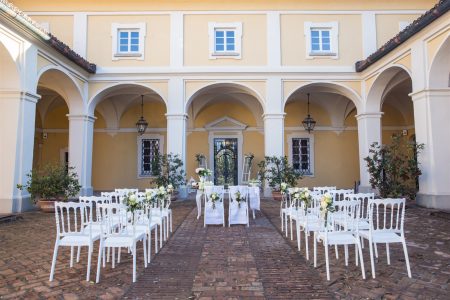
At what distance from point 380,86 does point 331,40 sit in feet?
8.16

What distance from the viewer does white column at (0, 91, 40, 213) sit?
804 centimetres

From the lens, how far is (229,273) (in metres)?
3.79

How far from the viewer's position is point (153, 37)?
12.2m

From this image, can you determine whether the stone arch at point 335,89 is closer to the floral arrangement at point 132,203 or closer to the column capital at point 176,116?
the column capital at point 176,116

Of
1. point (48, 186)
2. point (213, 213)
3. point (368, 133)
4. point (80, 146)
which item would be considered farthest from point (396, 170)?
point (80, 146)

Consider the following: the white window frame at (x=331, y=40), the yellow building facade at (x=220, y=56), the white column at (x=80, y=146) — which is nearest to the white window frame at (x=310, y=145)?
the yellow building facade at (x=220, y=56)

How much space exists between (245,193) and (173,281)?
12.1ft

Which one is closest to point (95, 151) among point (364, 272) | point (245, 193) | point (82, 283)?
point (245, 193)

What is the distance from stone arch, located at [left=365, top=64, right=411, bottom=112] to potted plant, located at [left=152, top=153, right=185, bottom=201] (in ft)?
22.4

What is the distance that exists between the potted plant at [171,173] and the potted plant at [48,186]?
303 centimetres

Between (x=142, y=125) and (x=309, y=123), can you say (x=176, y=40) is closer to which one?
(x=142, y=125)

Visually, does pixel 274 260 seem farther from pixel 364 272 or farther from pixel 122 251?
pixel 122 251

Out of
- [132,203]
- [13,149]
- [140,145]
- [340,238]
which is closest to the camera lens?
[340,238]

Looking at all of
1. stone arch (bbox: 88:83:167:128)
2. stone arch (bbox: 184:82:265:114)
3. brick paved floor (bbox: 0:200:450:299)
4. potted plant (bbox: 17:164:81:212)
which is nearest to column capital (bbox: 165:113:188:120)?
stone arch (bbox: 184:82:265:114)
